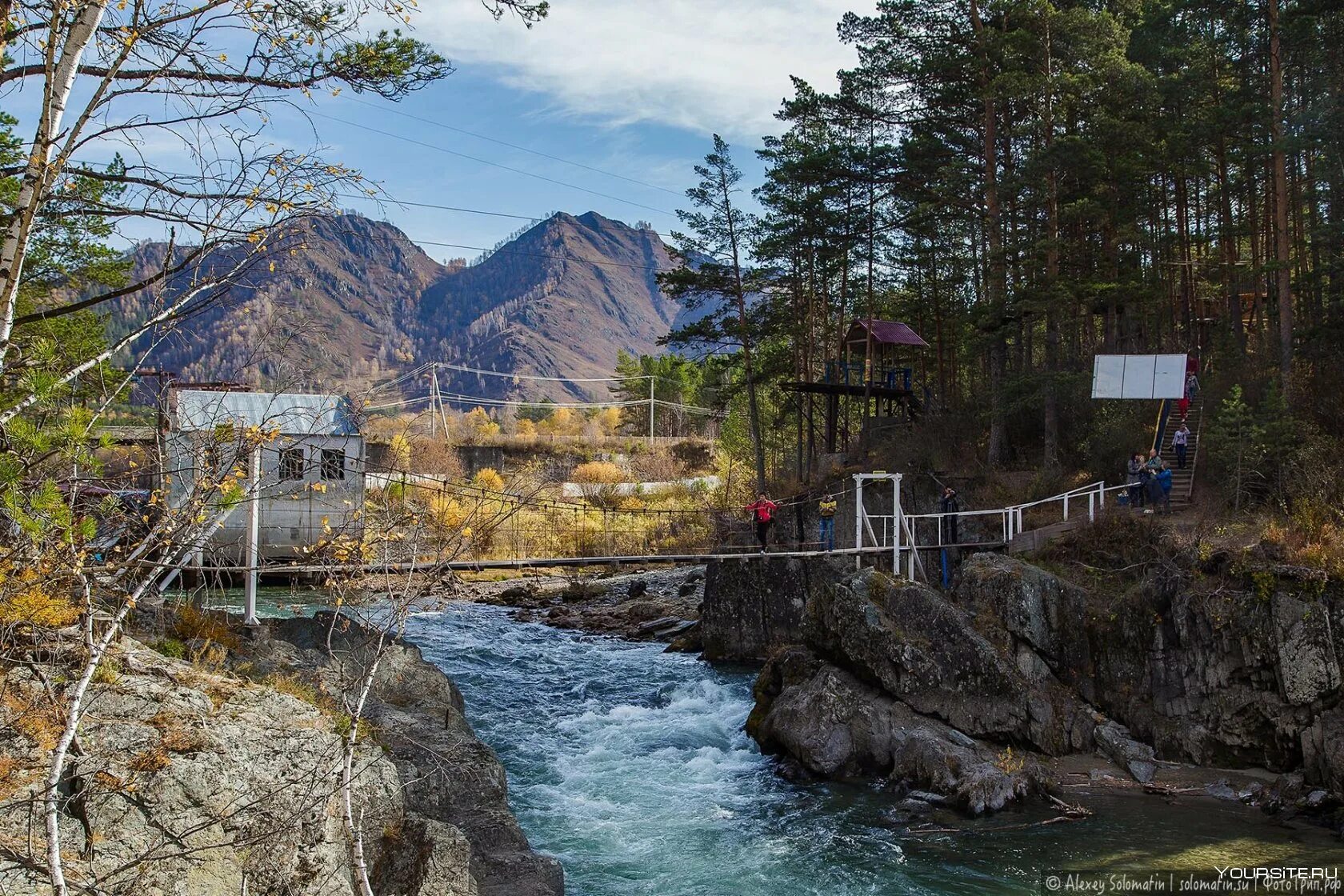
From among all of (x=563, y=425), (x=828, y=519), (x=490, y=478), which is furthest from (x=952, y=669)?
(x=563, y=425)

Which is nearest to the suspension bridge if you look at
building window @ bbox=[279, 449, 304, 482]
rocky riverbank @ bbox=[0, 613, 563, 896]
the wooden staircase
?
the wooden staircase

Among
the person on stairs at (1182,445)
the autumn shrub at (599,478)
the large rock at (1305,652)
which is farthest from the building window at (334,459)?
the autumn shrub at (599,478)

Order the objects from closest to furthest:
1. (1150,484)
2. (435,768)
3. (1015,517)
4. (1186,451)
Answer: (435,768), (1150,484), (1015,517), (1186,451)

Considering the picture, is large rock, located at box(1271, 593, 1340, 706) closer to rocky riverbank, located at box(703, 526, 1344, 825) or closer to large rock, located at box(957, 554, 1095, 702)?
rocky riverbank, located at box(703, 526, 1344, 825)

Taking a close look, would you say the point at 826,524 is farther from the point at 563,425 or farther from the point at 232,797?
the point at 563,425

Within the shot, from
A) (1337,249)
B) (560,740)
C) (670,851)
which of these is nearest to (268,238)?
(670,851)

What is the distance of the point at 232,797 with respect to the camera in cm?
575

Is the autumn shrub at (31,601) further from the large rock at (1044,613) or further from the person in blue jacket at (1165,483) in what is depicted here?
the person in blue jacket at (1165,483)

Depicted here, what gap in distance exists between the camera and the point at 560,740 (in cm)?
1418

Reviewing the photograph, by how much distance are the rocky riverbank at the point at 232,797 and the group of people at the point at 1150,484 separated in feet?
42.8

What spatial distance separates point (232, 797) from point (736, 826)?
6902mm

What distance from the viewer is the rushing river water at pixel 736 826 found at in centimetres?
976

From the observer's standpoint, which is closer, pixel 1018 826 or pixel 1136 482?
pixel 1018 826

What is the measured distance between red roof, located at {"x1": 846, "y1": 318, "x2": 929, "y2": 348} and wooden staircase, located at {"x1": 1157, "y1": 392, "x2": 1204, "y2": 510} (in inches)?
294
